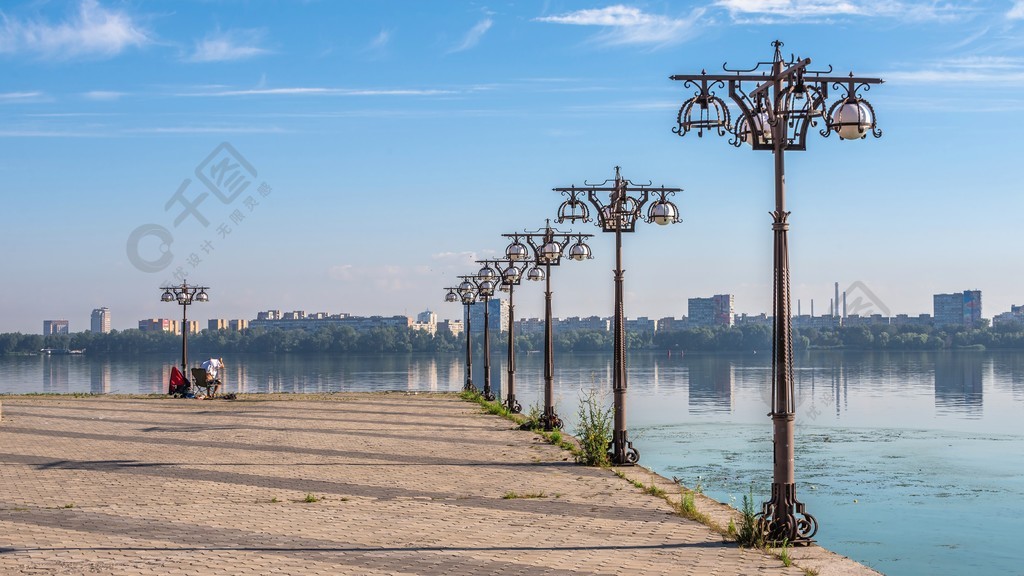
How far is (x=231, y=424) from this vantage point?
888 inches

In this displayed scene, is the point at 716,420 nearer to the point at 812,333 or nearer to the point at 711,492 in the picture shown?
the point at 711,492

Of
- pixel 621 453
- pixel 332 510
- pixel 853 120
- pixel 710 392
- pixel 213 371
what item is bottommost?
pixel 710 392

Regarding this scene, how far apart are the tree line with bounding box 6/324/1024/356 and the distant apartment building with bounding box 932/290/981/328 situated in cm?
1401

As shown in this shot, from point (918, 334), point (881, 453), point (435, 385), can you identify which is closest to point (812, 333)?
point (918, 334)

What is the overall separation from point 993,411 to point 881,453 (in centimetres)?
1549

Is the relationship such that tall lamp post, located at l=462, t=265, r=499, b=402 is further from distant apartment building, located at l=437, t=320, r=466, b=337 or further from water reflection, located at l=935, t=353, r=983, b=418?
distant apartment building, located at l=437, t=320, r=466, b=337

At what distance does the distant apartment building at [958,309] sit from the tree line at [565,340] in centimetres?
1401

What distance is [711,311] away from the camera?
171000 millimetres

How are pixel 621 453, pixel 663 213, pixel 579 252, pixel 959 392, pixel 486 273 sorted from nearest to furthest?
pixel 663 213 → pixel 621 453 → pixel 579 252 → pixel 486 273 → pixel 959 392

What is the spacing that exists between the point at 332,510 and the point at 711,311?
163 m

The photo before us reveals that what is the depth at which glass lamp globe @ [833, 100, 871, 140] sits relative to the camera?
9.03m

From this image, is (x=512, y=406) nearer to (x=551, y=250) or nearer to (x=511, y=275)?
(x=511, y=275)

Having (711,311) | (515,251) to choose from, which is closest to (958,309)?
(711,311)

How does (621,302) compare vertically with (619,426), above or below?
above
